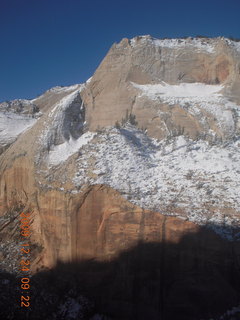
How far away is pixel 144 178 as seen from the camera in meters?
10.6

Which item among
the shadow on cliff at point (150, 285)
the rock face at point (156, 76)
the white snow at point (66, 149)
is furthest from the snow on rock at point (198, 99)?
the shadow on cliff at point (150, 285)

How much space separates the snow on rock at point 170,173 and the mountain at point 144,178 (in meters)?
0.04

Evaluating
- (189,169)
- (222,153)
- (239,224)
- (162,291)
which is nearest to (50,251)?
(162,291)

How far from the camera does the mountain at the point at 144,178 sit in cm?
880

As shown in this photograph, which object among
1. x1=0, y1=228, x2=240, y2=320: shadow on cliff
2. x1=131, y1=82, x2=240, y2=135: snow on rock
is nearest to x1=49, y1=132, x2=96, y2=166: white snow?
x1=131, y1=82, x2=240, y2=135: snow on rock

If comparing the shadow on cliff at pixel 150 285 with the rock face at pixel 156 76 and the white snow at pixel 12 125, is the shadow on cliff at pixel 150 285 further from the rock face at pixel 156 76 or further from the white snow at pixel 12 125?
the white snow at pixel 12 125

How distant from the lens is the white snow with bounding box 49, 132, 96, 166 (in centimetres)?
1223

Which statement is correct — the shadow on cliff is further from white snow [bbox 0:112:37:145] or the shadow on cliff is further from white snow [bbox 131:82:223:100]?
white snow [bbox 0:112:37:145]

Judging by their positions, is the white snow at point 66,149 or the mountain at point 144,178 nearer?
the mountain at point 144,178

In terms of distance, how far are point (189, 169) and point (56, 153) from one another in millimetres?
5828

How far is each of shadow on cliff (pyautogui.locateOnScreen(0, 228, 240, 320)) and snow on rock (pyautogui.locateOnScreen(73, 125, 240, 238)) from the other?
994 mm

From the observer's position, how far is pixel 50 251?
35.1 ft

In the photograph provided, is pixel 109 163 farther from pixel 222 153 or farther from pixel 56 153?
pixel 222 153

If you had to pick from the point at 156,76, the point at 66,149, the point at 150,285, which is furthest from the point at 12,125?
the point at 150,285
